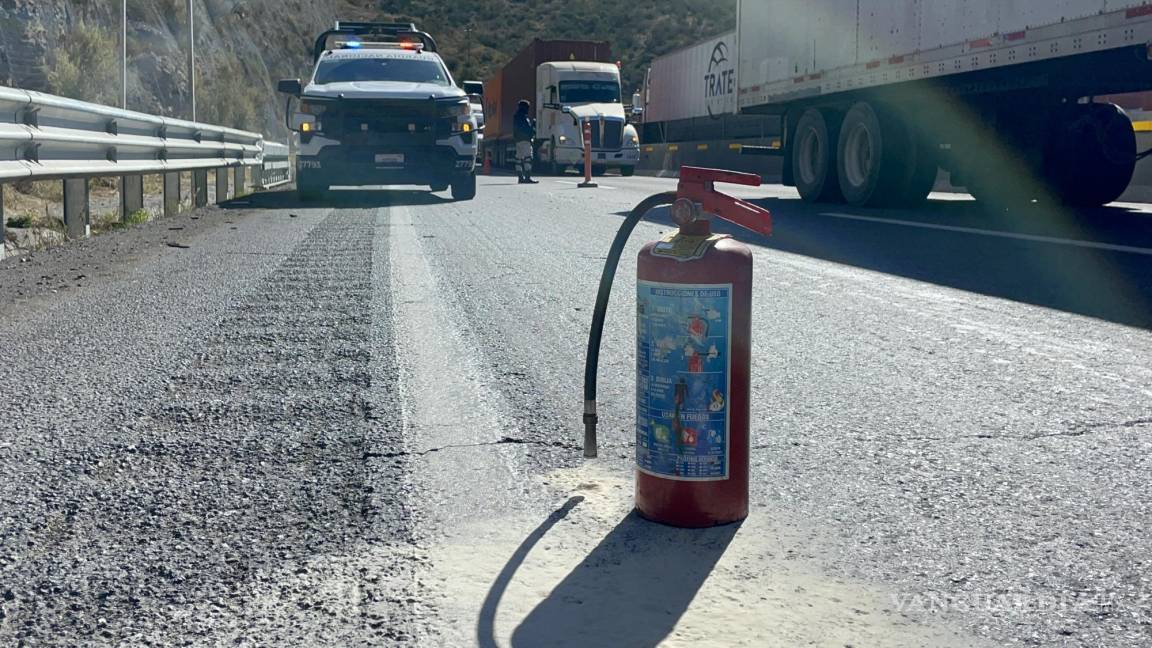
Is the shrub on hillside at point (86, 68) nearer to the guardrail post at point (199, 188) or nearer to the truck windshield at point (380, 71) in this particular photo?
the truck windshield at point (380, 71)

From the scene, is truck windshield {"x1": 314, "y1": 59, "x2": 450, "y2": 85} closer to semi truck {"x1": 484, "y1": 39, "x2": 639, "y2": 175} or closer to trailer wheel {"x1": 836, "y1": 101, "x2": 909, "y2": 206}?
trailer wheel {"x1": 836, "y1": 101, "x2": 909, "y2": 206}

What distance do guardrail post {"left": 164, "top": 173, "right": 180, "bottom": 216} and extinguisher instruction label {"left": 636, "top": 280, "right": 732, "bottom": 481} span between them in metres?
10.3

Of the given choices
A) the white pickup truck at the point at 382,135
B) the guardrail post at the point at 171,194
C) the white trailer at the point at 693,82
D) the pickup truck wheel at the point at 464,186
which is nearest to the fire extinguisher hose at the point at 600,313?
the guardrail post at the point at 171,194

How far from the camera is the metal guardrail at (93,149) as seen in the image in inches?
303

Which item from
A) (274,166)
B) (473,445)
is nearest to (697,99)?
(274,166)

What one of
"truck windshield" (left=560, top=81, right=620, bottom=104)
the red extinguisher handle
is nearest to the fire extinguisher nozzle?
the red extinguisher handle

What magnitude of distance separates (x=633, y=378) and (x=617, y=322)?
4.06 feet

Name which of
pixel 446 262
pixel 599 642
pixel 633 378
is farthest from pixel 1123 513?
pixel 446 262

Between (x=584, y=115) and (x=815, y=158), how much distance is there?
18503mm

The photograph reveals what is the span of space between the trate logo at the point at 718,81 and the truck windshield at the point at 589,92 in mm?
3910

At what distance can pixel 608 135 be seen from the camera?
3416cm

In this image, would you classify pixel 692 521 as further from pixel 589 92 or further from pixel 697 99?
pixel 589 92

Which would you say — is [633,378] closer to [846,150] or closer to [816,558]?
[816,558]

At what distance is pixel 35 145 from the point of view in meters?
7.96
